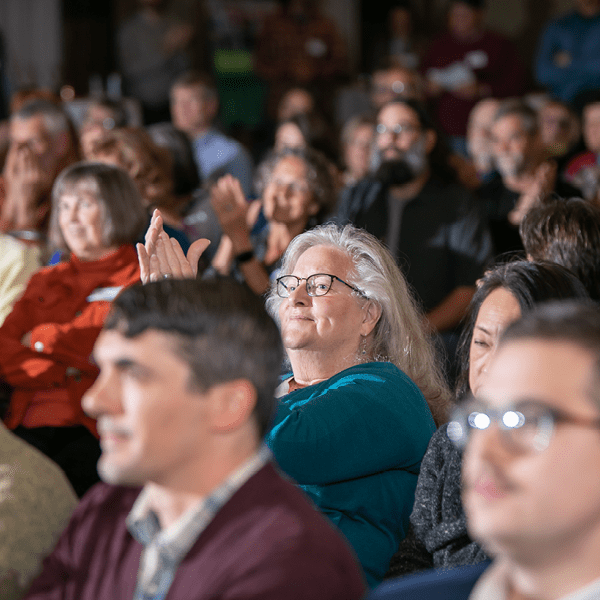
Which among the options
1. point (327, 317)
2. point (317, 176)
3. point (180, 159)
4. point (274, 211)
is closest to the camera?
point (327, 317)

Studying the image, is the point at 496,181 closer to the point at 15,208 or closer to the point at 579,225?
the point at 579,225

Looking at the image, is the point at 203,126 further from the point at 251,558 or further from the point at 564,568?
the point at 564,568

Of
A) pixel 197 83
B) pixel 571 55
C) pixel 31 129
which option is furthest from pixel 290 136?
pixel 571 55

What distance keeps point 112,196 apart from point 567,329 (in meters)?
1.77

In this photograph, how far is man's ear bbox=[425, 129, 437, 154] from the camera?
3223 mm

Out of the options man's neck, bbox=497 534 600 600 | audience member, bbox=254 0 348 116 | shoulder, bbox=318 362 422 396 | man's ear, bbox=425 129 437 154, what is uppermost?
audience member, bbox=254 0 348 116

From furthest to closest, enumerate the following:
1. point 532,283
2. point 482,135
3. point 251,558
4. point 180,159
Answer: point 482,135, point 180,159, point 532,283, point 251,558

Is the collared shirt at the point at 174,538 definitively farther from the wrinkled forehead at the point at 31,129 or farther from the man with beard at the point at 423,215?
the wrinkled forehead at the point at 31,129

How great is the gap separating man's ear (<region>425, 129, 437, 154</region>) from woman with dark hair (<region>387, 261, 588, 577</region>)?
1.68 m

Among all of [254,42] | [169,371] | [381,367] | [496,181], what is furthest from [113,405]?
[254,42]

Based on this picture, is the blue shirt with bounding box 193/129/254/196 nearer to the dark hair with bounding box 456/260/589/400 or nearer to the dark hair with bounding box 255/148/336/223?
the dark hair with bounding box 255/148/336/223

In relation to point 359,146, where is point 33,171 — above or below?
above

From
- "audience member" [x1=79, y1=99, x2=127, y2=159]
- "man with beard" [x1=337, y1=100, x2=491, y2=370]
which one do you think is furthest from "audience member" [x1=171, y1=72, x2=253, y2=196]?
"man with beard" [x1=337, y1=100, x2=491, y2=370]

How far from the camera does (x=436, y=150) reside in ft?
10.8
